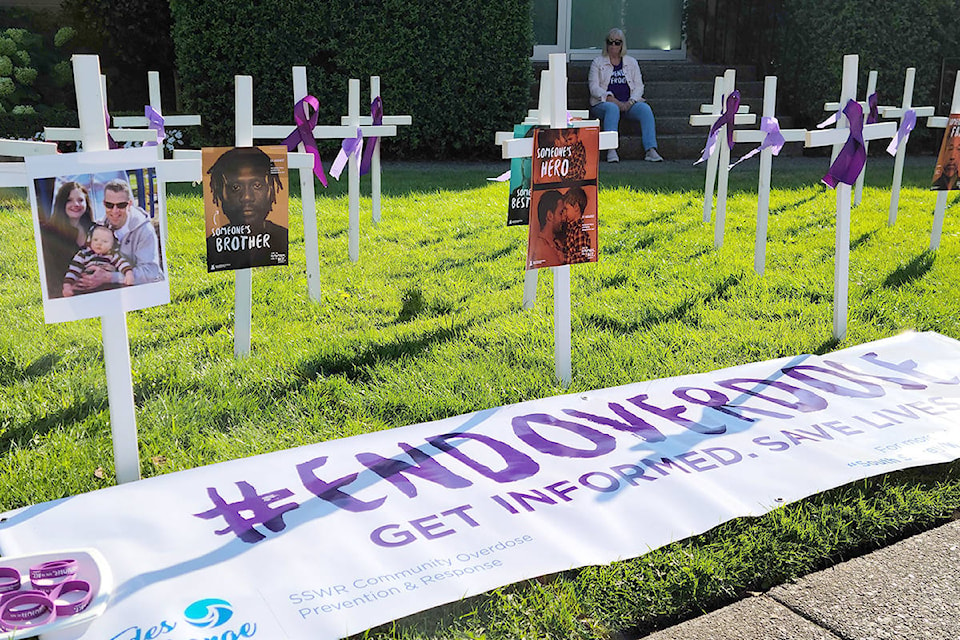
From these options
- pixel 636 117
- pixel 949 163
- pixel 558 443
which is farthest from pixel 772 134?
pixel 636 117

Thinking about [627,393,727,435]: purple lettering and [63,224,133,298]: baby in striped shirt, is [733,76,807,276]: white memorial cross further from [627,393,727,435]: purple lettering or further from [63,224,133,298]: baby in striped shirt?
[63,224,133,298]: baby in striped shirt

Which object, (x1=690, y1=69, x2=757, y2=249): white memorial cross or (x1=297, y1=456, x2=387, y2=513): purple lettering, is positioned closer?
(x1=297, y1=456, x2=387, y2=513): purple lettering

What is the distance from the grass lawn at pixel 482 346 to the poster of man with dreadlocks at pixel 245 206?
19.4 inches

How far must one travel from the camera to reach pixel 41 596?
7.07ft

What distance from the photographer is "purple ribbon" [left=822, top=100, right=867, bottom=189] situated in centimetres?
412

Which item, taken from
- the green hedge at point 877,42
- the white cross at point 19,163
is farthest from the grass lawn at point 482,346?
the green hedge at point 877,42

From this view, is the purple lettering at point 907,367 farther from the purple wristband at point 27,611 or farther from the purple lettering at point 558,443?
the purple wristband at point 27,611

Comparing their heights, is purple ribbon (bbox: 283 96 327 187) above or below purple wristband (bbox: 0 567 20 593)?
above

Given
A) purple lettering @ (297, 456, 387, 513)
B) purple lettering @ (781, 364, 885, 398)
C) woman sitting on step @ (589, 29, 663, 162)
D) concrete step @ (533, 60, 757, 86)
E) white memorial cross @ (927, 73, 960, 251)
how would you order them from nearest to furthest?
1. purple lettering @ (297, 456, 387, 513)
2. purple lettering @ (781, 364, 885, 398)
3. white memorial cross @ (927, 73, 960, 251)
4. woman sitting on step @ (589, 29, 663, 162)
5. concrete step @ (533, 60, 757, 86)

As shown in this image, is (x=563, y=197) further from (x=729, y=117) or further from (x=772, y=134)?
(x=729, y=117)

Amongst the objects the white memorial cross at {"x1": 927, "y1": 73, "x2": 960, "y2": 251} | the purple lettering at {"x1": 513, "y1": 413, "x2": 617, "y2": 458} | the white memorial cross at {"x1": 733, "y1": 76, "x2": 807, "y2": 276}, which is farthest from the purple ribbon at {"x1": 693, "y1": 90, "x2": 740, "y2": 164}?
the purple lettering at {"x1": 513, "y1": 413, "x2": 617, "y2": 458}

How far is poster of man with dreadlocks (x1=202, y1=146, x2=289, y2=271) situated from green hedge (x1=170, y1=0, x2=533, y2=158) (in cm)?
645

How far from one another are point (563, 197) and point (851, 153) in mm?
1456

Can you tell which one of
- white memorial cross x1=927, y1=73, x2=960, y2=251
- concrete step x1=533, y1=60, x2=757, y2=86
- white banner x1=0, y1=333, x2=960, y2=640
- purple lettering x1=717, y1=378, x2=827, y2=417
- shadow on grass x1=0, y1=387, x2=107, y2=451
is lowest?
white banner x1=0, y1=333, x2=960, y2=640
